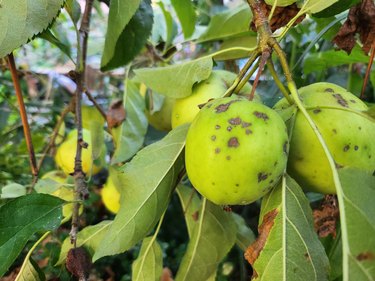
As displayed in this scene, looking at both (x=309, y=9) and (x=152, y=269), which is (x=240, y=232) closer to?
(x=152, y=269)

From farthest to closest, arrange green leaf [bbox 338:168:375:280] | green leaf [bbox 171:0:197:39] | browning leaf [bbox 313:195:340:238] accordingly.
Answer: green leaf [bbox 171:0:197:39] → browning leaf [bbox 313:195:340:238] → green leaf [bbox 338:168:375:280]

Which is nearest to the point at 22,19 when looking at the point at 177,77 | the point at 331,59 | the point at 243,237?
the point at 177,77

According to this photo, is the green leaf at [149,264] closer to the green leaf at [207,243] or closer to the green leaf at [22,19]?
the green leaf at [207,243]

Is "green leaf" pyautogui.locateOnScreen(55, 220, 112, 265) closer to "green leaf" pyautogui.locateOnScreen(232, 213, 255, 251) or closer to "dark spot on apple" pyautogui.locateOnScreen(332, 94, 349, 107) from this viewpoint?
"green leaf" pyautogui.locateOnScreen(232, 213, 255, 251)

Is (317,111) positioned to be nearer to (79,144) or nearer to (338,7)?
(338,7)

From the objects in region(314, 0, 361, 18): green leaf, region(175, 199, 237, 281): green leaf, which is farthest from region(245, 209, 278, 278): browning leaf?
region(314, 0, 361, 18): green leaf

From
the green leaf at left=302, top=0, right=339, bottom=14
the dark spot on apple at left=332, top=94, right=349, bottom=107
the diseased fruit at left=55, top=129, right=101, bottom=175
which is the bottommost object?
the diseased fruit at left=55, top=129, right=101, bottom=175

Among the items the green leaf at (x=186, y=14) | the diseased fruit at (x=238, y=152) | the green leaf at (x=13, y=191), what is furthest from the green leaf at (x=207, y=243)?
the green leaf at (x=186, y=14)
